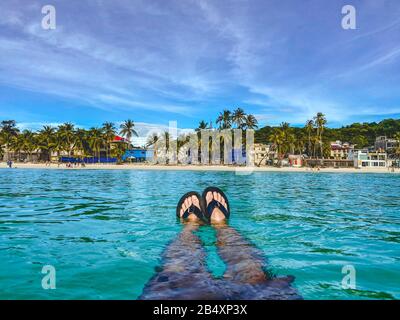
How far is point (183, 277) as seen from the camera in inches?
148

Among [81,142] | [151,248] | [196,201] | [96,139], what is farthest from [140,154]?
[151,248]

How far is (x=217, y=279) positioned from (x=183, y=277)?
372 millimetres

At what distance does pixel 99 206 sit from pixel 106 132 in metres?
67.9

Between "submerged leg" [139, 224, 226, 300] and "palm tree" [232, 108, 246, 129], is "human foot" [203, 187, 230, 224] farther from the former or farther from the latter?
"palm tree" [232, 108, 246, 129]

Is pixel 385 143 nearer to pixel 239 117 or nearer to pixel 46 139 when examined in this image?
pixel 239 117

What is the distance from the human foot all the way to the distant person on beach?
659 millimetres

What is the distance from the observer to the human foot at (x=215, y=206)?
7.11 m

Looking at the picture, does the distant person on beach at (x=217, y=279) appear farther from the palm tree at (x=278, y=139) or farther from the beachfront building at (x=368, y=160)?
the beachfront building at (x=368, y=160)

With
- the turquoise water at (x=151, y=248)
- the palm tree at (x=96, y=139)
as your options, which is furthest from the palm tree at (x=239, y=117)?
the turquoise water at (x=151, y=248)

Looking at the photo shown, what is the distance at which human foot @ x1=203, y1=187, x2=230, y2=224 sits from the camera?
23.3 ft

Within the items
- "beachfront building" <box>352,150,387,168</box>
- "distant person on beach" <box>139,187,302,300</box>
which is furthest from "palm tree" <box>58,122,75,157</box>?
"distant person on beach" <box>139,187,302,300</box>

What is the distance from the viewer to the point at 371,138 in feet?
378

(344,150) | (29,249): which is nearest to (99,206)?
(29,249)

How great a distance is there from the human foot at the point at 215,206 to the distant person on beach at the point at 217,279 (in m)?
0.66
